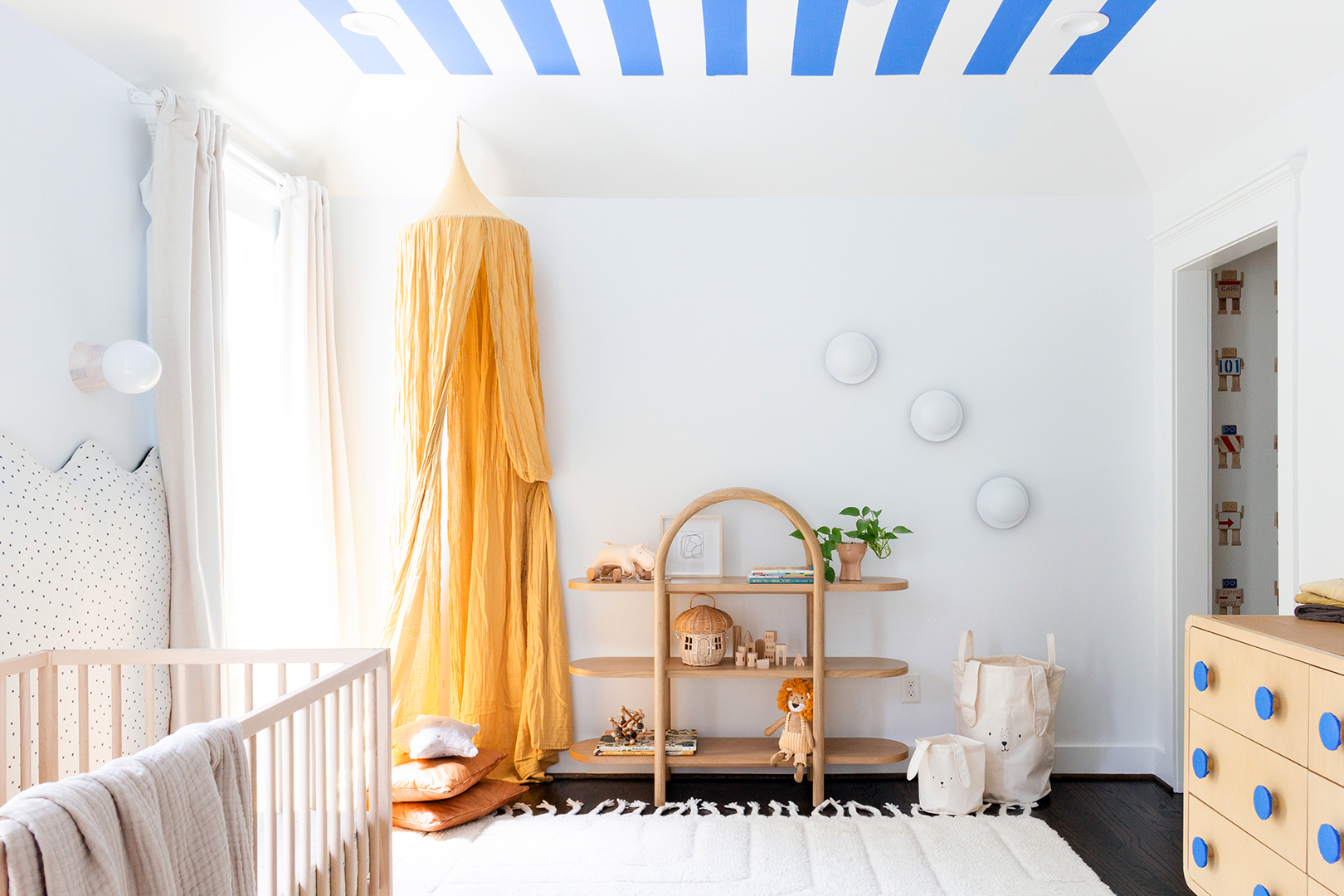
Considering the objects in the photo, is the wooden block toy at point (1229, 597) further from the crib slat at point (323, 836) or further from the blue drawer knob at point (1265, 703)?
the crib slat at point (323, 836)

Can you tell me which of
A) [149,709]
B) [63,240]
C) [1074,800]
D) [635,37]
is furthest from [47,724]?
[1074,800]

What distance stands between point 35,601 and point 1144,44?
331 cm

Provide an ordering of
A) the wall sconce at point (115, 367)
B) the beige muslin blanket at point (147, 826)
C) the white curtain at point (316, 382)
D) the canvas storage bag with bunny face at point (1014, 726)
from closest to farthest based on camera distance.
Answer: the beige muslin blanket at point (147, 826) < the wall sconce at point (115, 367) < the canvas storage bag with bunny face at point (1014, 726) < the white curtain at point (316, 382)

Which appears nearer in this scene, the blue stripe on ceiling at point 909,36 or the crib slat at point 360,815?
the crib slat at point 360,815

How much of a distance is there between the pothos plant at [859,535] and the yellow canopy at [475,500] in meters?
1.00

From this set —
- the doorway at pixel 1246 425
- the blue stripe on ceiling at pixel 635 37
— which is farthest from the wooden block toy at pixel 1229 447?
the blue stripe on ceiling at pixel 635 37

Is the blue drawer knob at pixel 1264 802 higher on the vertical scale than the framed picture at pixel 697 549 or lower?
lower

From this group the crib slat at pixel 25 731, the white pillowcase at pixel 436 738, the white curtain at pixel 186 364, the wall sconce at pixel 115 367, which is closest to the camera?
the crib slat at pixel 25 731

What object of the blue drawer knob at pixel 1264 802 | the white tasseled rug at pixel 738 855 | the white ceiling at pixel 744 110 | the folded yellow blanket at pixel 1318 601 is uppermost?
the white ceiling at pixel 744 110

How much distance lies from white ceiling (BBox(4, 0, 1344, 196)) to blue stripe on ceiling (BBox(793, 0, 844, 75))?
0.04m

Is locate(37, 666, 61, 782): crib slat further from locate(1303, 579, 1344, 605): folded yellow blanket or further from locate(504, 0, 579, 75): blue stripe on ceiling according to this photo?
locate(1303, 579, 1344, 605): folded yellow blanket

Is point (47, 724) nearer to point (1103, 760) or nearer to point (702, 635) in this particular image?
point (702, 635)

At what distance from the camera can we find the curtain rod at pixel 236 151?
2186 millimetres

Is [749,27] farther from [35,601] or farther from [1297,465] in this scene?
[35,601]
